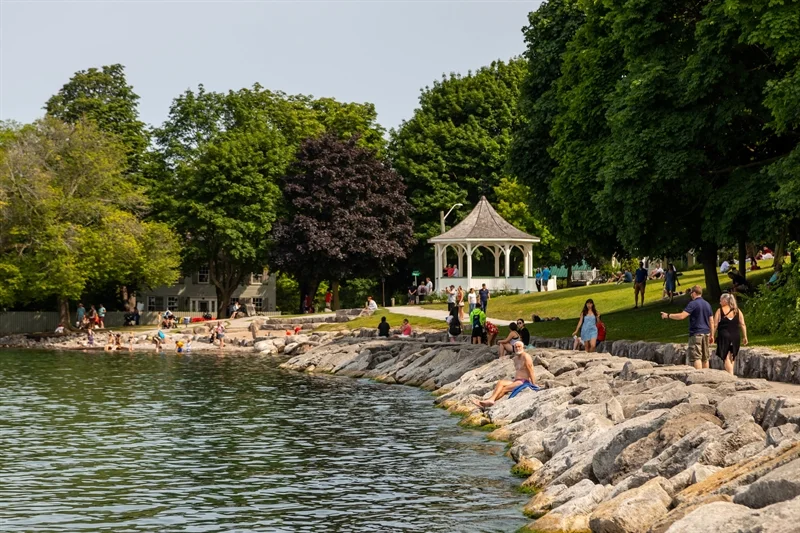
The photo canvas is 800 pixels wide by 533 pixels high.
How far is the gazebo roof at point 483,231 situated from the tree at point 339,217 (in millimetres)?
5635

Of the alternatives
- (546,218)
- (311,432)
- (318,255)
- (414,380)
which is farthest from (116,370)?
(318,255)

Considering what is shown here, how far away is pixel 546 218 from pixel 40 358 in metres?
25.0

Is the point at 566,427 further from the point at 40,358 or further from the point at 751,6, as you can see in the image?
the point at 40,358

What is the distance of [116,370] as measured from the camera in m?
46.7

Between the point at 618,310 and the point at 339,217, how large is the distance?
28.3 metres

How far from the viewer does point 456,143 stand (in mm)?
80750

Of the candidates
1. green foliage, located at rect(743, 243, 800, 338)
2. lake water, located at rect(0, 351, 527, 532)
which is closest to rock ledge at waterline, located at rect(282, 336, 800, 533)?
lake water, located at rect(0, 351, 527, 532)

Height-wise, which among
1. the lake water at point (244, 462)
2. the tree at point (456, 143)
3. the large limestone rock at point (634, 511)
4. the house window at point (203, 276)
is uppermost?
the tree at point (456, 143)

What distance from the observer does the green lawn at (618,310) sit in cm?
3419

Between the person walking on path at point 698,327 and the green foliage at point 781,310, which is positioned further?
the green foliage at point 781,310

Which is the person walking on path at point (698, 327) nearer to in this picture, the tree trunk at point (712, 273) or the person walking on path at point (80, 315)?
the tree trunk at point (712, 273)

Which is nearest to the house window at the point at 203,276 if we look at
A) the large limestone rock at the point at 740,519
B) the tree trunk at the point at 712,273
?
the tree trunk at the point at 712,273

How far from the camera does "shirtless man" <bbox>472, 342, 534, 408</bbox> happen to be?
1061 inches

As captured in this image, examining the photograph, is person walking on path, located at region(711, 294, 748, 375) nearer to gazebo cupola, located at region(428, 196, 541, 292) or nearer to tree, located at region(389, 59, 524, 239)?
gazebo cupola, located at region(428, 196, 541, 292)
